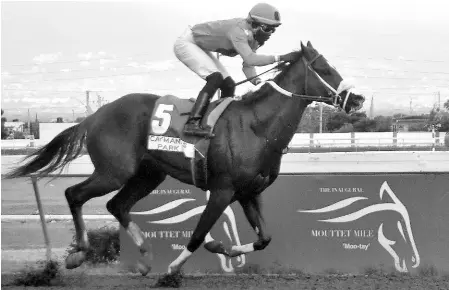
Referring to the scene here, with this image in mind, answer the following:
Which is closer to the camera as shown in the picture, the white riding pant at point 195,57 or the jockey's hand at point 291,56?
the jockey's hand at point 291,56

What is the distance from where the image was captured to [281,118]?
5.08 m

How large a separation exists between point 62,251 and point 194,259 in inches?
67.8

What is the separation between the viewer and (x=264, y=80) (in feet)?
17.5

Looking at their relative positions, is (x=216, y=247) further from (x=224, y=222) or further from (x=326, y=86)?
(x=326, y=86)

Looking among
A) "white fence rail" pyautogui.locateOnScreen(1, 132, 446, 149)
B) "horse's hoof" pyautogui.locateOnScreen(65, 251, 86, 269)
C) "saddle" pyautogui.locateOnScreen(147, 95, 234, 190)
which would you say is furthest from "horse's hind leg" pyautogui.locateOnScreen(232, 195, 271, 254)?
"white fence rail" pyautogui.locateOnScreen(1, 132, 446, 149)

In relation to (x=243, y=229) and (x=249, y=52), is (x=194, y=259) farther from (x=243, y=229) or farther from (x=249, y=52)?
(x=249, y=52)

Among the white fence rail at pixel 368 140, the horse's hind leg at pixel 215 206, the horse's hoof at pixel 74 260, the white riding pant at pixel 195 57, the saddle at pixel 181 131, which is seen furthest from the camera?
the white fence rail at pixel 368 140

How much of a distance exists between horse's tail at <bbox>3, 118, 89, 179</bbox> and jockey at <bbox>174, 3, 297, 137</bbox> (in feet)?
3.69

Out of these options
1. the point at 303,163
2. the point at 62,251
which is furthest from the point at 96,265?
the point at 303,163

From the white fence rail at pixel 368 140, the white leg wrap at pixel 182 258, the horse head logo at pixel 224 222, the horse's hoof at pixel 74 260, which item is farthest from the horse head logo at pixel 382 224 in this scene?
the white fence rail at pixel 368 140

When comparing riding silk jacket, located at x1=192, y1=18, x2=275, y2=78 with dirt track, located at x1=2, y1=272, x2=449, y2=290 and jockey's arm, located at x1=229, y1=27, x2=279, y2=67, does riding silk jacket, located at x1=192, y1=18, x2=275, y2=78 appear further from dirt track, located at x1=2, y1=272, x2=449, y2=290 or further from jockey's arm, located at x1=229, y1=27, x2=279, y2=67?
dirt track, located at x1=2, y1=272, x2=449, y2=290

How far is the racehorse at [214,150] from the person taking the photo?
4.99 m

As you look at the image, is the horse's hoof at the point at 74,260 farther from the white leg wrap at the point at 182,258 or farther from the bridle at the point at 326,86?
the bridle at the point at 326,86

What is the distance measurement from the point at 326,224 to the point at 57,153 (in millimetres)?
2579
